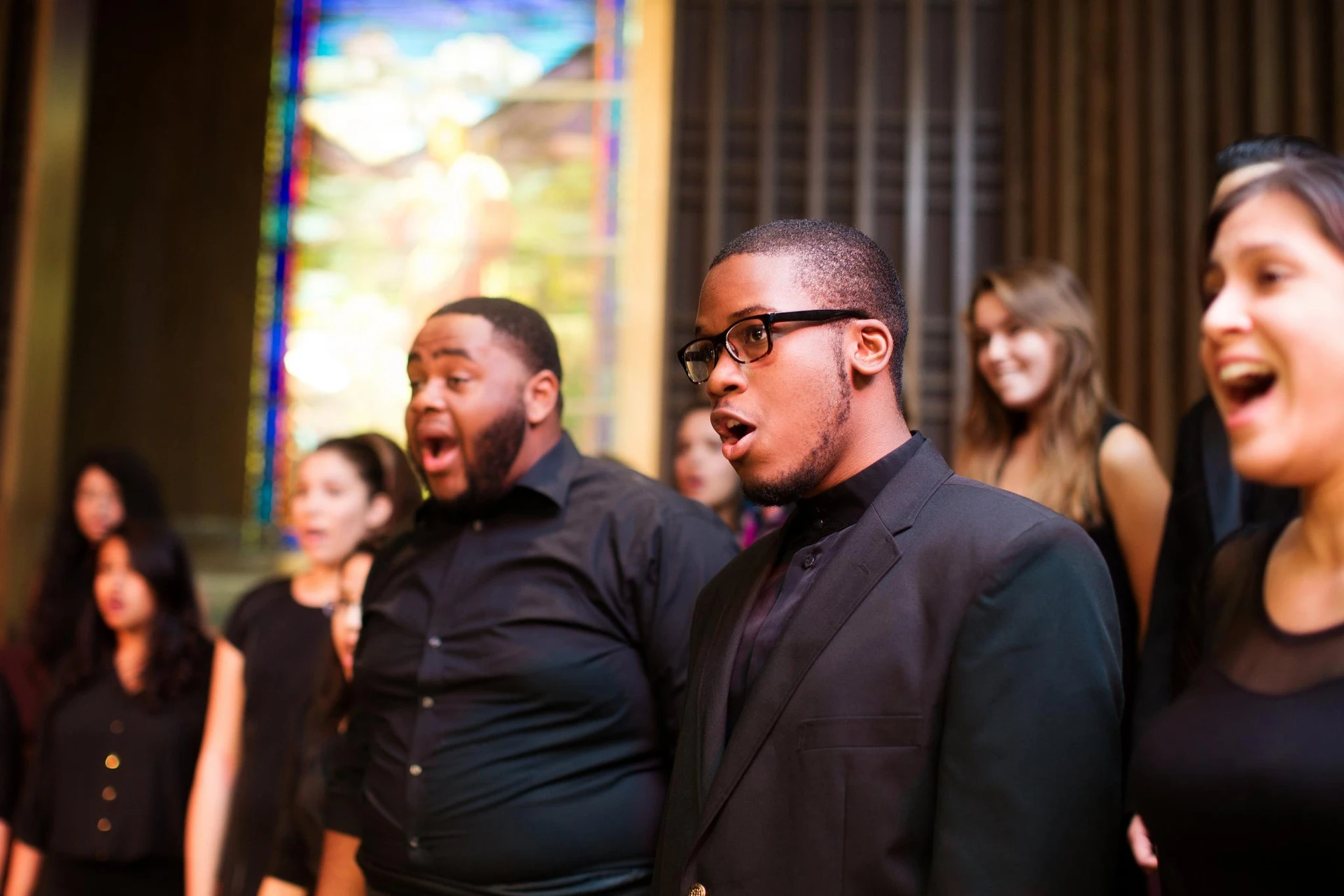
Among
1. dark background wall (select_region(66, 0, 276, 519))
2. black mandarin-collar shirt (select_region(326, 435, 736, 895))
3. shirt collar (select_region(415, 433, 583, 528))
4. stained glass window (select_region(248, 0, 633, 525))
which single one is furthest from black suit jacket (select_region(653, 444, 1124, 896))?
dark background wall (select_region(66, 0, 276, 519))

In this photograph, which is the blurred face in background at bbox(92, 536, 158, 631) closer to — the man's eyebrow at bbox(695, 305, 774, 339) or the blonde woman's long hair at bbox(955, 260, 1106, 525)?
the blonde woman's long hair at bbox(955, 260, 1106, 525)

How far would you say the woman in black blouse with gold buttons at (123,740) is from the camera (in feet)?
9.60

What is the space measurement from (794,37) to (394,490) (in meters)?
3.33

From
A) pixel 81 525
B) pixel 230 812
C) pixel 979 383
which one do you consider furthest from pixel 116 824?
pixel 979 383

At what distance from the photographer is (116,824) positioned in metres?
2.91

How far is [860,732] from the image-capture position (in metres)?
1.25

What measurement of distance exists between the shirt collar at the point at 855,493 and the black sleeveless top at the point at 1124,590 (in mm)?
1030

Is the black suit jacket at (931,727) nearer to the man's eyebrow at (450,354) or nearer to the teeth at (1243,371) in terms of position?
the teeth at (1243,371)

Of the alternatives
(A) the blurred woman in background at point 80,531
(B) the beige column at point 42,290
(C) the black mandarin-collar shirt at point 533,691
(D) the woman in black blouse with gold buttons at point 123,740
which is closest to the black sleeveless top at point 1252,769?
(C) the black mandarin-collar shirt at point 533,691

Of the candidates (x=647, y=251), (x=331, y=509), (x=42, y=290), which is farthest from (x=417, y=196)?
(x=331, y=509)

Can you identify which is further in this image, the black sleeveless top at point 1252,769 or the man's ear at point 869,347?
the man's ear at point 869,347

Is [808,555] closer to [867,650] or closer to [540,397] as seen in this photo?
[867,650]

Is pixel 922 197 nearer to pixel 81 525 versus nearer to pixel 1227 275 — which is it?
pixel 81 525

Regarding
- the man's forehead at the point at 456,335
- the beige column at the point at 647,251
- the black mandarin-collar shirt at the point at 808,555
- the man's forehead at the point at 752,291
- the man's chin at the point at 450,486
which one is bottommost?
the black mandarin-collar shirt at the point at 808,555
